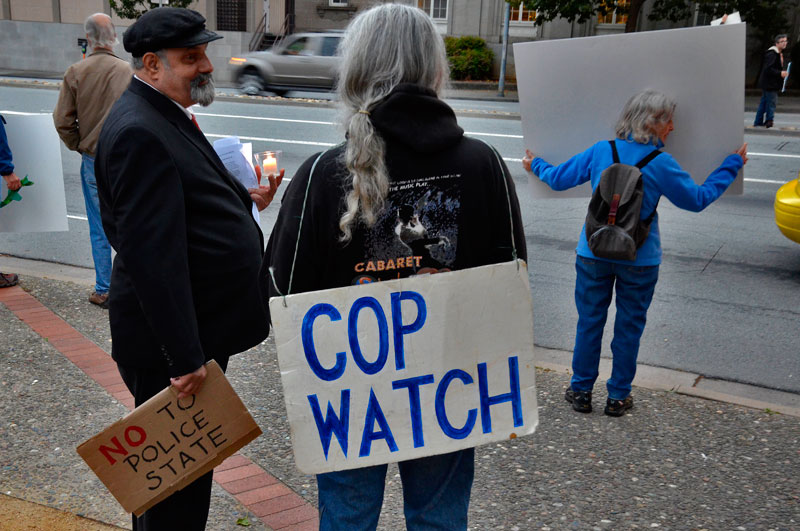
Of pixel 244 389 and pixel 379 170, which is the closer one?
pixel 379 170

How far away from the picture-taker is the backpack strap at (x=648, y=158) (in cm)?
390

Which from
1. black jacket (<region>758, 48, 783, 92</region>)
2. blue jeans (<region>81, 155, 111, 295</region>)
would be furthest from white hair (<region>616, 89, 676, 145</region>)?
black jacket (<region>758, 48, 783, 92</region>)

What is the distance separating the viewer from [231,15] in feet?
110

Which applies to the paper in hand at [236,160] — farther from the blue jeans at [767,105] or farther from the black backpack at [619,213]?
the blue jeans at [767,105]

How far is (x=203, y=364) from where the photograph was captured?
2408mm

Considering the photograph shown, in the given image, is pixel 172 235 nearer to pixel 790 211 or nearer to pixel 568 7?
pixel 790 211

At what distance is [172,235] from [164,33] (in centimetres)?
67

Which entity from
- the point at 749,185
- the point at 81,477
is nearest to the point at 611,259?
the point at 81,477

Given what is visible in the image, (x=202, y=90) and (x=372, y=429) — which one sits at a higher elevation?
(x=202, y=90)

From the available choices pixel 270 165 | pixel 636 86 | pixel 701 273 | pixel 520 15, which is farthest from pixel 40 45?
pixel 636 86

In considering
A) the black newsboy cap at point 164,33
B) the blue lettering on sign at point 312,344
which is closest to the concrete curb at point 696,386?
the blue lettering on sign at point 312,344

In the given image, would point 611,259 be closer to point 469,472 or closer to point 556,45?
point 556,45

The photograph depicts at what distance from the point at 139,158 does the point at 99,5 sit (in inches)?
1379

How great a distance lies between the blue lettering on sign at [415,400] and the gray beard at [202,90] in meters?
1.20
